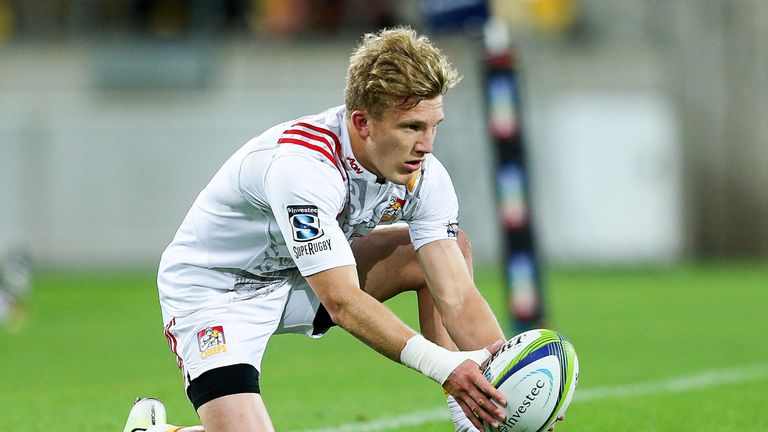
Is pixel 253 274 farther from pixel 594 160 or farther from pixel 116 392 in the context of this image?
pixel 594 160

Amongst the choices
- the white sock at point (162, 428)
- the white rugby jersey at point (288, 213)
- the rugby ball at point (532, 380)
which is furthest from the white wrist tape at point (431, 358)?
the white sock at point (162, 428)

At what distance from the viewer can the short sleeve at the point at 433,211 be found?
5137 millimetres

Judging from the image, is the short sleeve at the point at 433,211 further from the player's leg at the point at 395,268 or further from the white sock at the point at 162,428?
the white sock at the point at 162,428

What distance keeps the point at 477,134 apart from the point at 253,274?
49.8ft

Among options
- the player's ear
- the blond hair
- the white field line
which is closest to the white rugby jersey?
the player's ear

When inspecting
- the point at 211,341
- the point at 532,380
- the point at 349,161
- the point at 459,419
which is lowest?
the point at 459,419

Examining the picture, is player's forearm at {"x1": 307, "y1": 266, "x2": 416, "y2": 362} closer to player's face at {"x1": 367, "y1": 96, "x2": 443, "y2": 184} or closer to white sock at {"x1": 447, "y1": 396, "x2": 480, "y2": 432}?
player's face at {"x1": 367, "y1": 96, "x2": 443, "y2": 184}

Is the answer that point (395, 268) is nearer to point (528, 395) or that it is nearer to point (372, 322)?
point (372, 322)

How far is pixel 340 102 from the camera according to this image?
22.4 m

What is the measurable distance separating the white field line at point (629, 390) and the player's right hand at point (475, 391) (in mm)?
1812

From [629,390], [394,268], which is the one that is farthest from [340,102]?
[394,268]

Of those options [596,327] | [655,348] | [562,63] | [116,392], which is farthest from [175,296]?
[562,63]

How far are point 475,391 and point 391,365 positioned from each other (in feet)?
17.3

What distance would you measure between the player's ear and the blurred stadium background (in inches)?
611
